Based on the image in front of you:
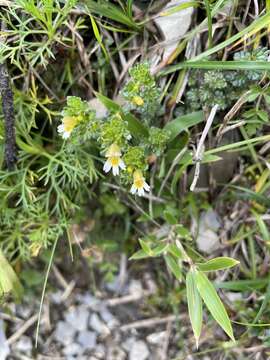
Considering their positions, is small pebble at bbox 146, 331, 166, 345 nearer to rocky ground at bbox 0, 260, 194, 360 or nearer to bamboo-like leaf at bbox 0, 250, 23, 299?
rocky ground at bbox 0, 260, 194, 360

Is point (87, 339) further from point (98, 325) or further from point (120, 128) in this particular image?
point (120, 128)

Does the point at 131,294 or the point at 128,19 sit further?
the point at 131,294

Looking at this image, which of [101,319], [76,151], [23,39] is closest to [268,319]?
[101,319]

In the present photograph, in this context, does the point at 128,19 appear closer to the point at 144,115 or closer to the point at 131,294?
the point at 144,115

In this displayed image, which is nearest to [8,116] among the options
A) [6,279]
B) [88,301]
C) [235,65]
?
[6,279]

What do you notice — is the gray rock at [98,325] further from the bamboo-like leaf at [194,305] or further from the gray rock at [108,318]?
the bamboo-like leaf at [194,305]
